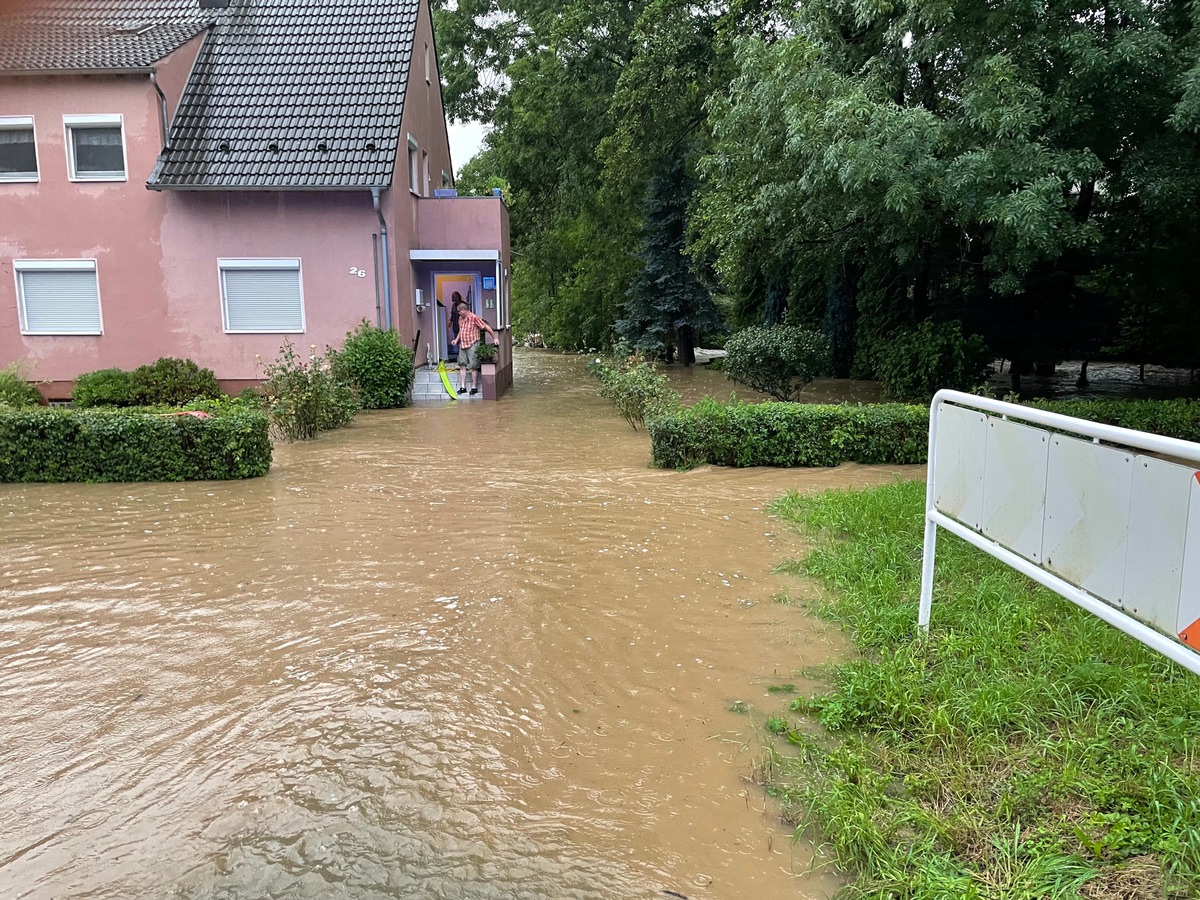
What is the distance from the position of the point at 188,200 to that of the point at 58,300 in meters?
3.37

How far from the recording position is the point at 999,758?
12.0ft

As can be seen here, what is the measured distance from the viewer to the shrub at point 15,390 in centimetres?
1358

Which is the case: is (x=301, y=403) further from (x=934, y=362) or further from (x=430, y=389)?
(x=934, y=362)

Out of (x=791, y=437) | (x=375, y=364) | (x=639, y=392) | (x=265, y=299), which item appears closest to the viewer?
(x=791, y=437)

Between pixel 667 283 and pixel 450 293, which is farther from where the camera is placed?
pixel 667 283

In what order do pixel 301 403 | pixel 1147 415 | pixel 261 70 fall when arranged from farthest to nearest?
1. pixel 261 70
2. pixel 301 403
3. pixel 1147 415

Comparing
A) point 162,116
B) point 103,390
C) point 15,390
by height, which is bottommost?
point 103,390

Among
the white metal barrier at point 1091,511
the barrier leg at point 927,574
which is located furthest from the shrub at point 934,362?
the white metal barrier at point 1091,511

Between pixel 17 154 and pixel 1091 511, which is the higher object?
pixel 17 154

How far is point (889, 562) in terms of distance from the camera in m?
6.27

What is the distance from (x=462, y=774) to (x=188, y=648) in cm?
235

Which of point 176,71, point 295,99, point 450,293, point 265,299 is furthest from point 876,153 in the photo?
point 176,71

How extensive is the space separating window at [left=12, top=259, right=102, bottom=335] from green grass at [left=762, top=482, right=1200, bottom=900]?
1733 cm

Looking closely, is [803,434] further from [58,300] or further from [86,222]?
[58,300]
